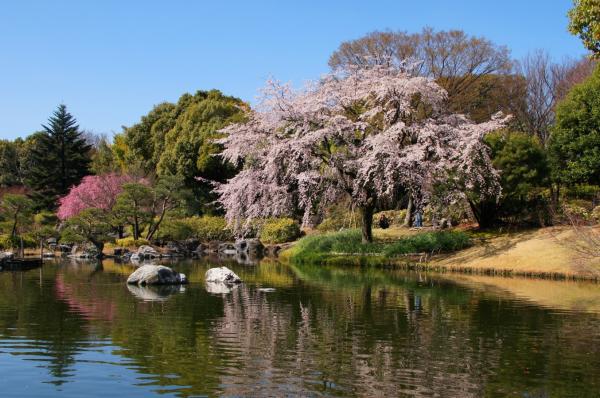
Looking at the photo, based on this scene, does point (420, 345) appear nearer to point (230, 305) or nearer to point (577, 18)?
point (230, 305)

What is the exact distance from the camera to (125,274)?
26250 millimetres

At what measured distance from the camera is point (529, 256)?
27000 millimetres

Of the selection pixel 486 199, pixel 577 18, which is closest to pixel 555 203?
pixel 486 199

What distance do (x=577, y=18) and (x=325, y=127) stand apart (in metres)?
14.7

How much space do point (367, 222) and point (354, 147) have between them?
13.1ft

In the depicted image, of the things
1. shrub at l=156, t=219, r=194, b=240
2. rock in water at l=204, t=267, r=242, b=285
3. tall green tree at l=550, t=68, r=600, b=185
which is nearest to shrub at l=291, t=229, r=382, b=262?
tall green tree at l=550, t=68, r=600, b=185

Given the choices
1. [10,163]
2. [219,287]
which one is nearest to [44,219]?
[219,287]

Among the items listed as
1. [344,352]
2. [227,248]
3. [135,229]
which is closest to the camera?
[344,352]

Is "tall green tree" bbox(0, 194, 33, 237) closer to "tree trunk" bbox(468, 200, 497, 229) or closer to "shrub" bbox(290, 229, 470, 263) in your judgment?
"shrub" bbox(290, 229, 470, 263)

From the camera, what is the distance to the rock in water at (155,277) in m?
21.6

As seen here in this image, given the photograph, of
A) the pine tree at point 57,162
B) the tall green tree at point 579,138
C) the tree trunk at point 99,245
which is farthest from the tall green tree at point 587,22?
the pine tree at point 57,162

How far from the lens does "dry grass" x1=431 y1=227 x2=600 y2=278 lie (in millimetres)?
24312

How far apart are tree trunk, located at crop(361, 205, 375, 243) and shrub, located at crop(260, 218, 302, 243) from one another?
37.3 feet

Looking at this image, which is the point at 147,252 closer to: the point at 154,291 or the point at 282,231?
the point at 282,231
